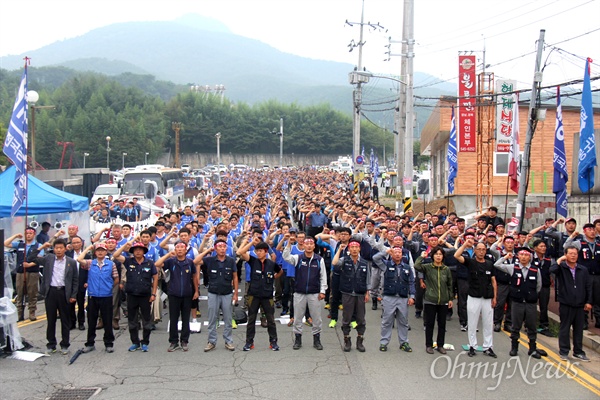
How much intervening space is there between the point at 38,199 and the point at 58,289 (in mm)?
6367

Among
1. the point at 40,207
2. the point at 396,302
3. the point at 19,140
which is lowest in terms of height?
the point at 396,302

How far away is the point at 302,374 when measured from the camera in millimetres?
8469

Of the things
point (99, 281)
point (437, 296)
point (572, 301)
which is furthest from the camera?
point (99, 281)

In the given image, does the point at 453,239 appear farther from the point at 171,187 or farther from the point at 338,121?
the point at 338,121

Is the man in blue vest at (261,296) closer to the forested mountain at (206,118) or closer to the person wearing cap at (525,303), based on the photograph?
the person wearing cap at (525,303)

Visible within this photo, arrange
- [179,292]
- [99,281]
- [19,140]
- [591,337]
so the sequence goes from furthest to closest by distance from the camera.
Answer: [19,140]
[591,337]
[179,292]
[99,281]

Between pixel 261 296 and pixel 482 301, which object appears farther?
pixel 261 296

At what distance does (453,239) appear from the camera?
13125 mm

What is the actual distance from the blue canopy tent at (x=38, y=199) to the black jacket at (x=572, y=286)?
1146cm

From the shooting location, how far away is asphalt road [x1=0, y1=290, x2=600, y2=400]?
7738 millimetres

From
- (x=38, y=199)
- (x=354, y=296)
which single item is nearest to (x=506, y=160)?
(x=38, y=199)

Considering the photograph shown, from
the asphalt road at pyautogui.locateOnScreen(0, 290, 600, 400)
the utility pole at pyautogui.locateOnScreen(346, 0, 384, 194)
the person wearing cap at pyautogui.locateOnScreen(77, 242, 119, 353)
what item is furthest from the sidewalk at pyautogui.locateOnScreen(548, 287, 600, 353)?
the utility pole at pyautogui.locateOnScreen(346, 0, 384, 194)

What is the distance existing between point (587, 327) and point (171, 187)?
27934mm

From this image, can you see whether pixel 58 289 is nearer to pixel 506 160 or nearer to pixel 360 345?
pixel 360 345
